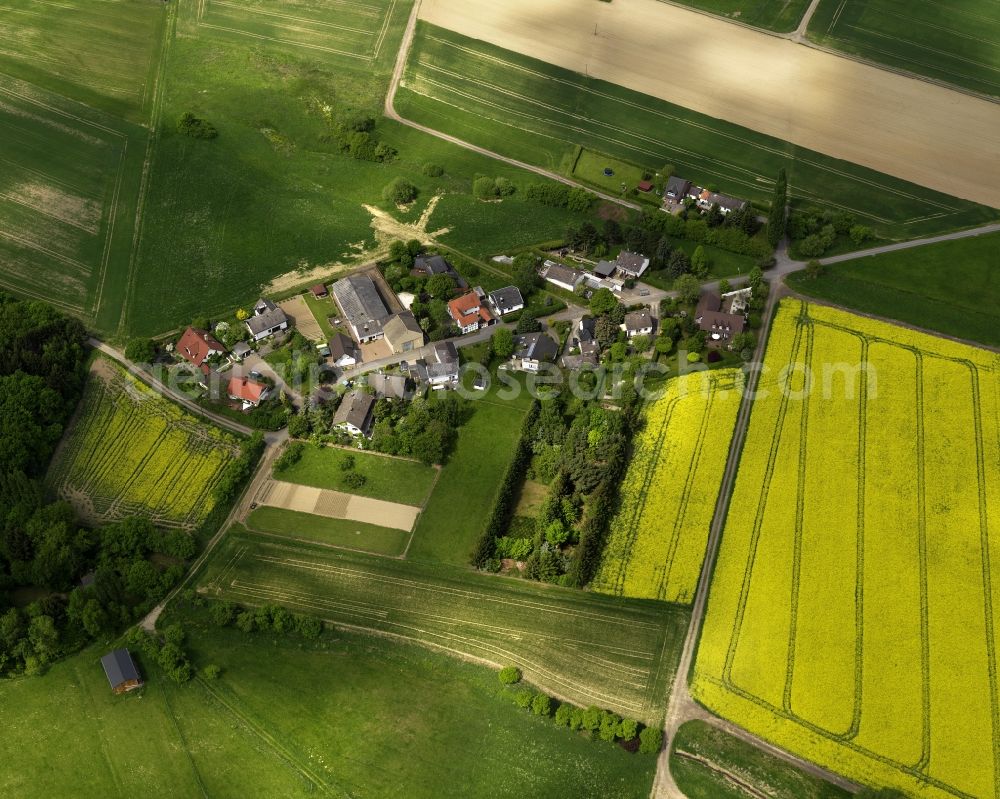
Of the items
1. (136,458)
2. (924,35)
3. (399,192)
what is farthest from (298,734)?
(924,35)

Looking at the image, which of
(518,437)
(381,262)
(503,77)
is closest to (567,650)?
(518,437)

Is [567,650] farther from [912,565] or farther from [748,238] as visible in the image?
[748,238]

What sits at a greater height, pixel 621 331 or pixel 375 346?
pixel 621 331

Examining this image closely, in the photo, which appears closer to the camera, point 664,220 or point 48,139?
point 664,220

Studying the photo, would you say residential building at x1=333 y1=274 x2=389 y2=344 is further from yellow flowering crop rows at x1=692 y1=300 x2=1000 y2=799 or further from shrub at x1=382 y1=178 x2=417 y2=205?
yellow flowering crop rows at x1=692 y1=300 x2=1000 y2=799

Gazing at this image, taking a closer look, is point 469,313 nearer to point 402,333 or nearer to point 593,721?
point 402,333

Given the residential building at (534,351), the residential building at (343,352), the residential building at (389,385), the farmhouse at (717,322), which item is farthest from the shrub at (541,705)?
the farmhouse at (717,322)

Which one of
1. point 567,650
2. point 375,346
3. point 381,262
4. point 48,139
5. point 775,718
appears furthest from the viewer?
point 48,139

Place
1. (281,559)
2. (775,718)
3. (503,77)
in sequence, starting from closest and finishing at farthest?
(775,718) < (281,559) < (503,77)
